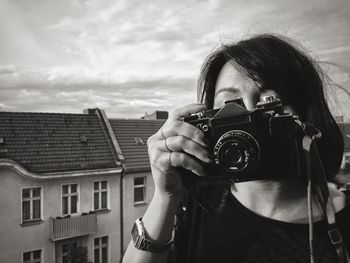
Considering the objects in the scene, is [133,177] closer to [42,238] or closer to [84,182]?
[84,182]

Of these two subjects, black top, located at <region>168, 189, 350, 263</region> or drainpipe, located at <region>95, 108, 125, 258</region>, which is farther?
drainpipe, located at <region>95, 108, 125, 258</region>

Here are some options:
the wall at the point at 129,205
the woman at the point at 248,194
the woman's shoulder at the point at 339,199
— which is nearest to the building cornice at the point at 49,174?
the wall at the point at 129,205

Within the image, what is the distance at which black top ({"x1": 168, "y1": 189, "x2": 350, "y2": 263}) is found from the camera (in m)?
0.48

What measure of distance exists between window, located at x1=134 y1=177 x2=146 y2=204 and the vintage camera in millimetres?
4783

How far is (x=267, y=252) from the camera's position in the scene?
0.49 metres

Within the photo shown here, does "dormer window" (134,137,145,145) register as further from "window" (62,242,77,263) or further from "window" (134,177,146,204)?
"window" (62,242,77,263)

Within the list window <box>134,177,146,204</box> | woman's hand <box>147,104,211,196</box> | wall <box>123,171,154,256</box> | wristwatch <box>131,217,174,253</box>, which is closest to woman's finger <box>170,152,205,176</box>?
woman's hand <box>147,104,211,196</box>

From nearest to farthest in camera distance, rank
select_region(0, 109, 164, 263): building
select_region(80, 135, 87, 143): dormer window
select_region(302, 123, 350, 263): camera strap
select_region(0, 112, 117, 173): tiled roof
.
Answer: select_region(302, 123, 350, 263): camera strap, select_region(0, 109, 164, 263): building, select_region(0, 112, 117, 173): tiled roof, select_region(80, 135, 87, 143): dormer window

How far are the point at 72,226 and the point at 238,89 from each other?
456 centimetres

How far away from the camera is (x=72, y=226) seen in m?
4.60

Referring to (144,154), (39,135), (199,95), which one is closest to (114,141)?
(144,154)

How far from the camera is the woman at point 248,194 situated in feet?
1.63

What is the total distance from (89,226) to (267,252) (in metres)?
4.63

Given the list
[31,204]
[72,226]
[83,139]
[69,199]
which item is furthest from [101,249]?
[83,139]
